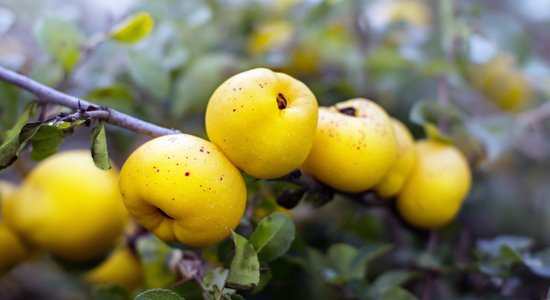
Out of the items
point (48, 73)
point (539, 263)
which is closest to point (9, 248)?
point (48, 73)

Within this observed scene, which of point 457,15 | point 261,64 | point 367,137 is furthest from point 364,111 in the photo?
point 457,15

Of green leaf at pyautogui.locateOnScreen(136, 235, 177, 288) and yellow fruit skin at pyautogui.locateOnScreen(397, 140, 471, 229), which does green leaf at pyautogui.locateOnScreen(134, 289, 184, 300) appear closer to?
green leaf at pyautogui.locateOnScreen(136, 235, 177, 288)

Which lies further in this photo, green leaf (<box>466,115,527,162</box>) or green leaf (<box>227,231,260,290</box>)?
green leaf (<box>466,115,527,162</box>)

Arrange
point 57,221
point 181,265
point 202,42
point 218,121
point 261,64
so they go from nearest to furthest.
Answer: point 218,121 < point 181,265 < point 57,221 < point 261,64 < point 202,42

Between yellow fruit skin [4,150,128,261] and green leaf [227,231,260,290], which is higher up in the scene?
green leaf [227,231,260,290]

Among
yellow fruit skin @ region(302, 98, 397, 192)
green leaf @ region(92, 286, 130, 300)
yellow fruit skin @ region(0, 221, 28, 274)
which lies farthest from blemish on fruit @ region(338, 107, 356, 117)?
yellow fruit skin @ region(0, 221, 28, 274)

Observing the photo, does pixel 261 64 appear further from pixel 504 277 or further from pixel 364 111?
Result: pixel 504 277

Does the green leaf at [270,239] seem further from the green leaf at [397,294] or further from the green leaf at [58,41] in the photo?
the green leaf at [58,41]

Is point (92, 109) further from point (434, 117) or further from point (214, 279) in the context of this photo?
point (434, 117)
